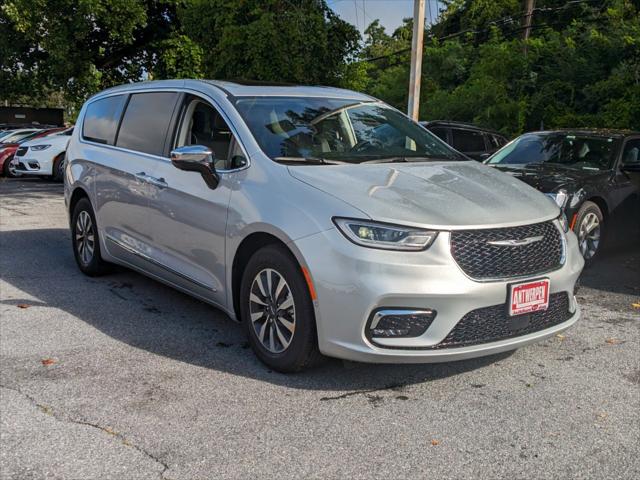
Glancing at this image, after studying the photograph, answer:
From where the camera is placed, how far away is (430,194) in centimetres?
409

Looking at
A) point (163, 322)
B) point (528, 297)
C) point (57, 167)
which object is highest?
point (528, 297)

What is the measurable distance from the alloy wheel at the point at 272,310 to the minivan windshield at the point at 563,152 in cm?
499

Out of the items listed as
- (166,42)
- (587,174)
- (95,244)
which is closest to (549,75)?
(166,42)

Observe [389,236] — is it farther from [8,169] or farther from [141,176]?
[8,169]

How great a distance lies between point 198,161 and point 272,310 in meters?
Result: 1.13

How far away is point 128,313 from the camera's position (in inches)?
217

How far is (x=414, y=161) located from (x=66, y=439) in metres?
2.85

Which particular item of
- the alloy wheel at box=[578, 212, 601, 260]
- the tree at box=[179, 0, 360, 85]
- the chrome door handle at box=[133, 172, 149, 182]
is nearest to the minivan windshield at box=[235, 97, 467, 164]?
the chrome door handle at box=[133, 172, 149, 182]

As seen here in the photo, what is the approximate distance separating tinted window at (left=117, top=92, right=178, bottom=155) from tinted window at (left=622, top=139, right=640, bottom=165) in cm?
540

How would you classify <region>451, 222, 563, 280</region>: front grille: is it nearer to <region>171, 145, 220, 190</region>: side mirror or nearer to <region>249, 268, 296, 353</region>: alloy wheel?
<region>249, 268, 296, 353</region>: alloy wheel

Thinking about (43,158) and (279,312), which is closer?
(279,312)

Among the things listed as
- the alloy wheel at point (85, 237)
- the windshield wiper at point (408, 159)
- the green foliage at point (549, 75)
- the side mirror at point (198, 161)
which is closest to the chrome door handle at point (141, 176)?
the side mirror at point (198, 161)

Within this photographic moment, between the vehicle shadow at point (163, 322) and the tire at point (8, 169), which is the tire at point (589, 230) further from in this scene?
the tire at point (8, 169)

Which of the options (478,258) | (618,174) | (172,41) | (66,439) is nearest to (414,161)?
(478,258)
